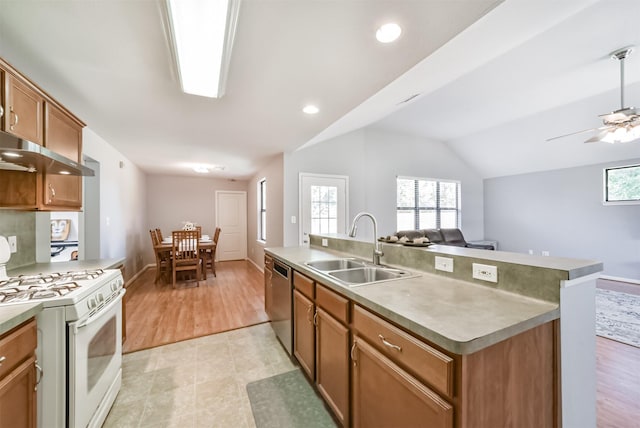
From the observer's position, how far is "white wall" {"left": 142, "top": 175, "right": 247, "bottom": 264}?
624cm

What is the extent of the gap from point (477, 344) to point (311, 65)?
73.6 inches

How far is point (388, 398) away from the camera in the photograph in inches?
41.3

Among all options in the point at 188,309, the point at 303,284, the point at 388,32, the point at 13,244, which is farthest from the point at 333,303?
the point at 188,309

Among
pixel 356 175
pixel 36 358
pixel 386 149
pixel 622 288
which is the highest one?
pixel 386 149

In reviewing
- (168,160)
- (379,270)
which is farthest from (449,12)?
(168,160)

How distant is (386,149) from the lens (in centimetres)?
545

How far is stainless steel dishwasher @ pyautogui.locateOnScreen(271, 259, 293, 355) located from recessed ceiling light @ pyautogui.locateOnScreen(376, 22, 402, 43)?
178 cm

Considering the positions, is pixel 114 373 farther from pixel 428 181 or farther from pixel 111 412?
pixel 428 181

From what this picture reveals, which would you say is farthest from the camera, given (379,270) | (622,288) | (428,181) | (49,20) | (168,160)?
(428,181)

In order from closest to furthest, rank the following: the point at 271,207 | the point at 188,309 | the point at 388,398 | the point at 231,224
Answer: the point at 388,398 < the point at 188,309 < the point at 271,207 < the point at 231,224

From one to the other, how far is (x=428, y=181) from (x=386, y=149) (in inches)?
58.7

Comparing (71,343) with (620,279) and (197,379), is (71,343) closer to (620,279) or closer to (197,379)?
(197,379)

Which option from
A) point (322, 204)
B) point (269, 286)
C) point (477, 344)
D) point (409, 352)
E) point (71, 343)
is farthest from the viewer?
point (322, 204)

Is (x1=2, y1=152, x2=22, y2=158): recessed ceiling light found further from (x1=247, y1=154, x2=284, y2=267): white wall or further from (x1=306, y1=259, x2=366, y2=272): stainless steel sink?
(x1=247, y1=154, x2=284, y2=267): white wall
